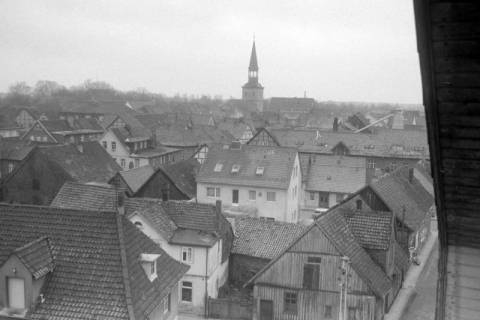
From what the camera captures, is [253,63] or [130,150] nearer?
[130,150]

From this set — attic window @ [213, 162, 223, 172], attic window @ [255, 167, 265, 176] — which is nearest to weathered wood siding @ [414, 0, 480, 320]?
attic window @ [255, 167, 265, 176]

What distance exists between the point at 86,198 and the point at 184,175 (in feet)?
42.9

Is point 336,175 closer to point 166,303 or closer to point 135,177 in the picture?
A: point 135,177

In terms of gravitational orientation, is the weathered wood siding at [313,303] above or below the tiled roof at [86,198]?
below

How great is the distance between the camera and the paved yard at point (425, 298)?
24.0m

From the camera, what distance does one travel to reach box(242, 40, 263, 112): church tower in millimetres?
134250

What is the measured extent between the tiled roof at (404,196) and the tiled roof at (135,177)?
1629cm

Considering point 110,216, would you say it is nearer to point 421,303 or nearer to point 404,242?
point 421,303

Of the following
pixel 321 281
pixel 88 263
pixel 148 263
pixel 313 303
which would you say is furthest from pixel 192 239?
pixel 88 263

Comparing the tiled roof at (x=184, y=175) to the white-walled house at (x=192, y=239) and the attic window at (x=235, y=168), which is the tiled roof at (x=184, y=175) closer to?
the attic window at (x=235, y=168)

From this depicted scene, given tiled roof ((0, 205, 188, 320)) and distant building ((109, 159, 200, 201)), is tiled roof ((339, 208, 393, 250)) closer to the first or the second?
tiled roof ((0, 205, 188, 320))

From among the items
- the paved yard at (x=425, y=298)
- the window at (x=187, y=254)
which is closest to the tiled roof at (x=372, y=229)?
the paved yard at (x=425, y=298)

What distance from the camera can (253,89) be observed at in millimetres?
137250

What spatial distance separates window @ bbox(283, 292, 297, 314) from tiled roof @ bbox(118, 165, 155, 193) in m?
17.6
